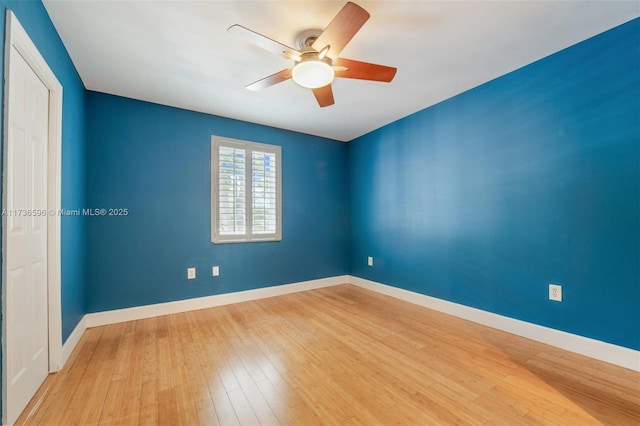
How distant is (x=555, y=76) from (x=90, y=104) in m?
4.52

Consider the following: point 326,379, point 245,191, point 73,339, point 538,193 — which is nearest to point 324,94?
point 245,191

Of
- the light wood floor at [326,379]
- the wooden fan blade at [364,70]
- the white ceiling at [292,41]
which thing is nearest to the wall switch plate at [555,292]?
the light wood floor at [326,379]

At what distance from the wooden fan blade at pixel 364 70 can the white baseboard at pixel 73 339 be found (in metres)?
3.00

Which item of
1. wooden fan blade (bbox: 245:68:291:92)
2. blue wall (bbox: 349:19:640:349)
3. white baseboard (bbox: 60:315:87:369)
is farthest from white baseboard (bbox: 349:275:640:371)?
white baseboard (bbox: 60:315:87:369)

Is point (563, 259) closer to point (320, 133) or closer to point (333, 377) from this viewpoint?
point (333, 377)

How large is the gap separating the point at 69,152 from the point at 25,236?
1.03 meters

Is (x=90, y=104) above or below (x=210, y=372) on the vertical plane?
above

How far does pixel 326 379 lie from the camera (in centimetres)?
184

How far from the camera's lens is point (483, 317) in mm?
2775

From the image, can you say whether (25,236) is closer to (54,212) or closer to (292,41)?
(54,212)

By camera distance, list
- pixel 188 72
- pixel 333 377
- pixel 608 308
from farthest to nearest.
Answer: pixel 188 72 → pixel 608 308 → pixel 333 377

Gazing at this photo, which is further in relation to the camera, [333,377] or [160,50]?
[160,50]

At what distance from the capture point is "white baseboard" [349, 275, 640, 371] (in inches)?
77.0

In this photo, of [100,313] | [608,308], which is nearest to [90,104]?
[100,313]
